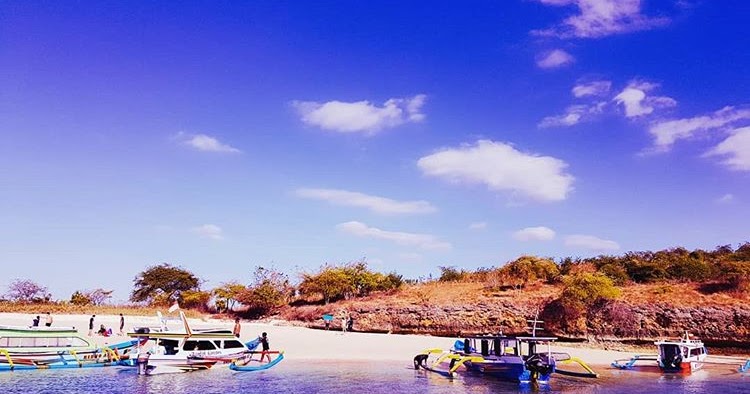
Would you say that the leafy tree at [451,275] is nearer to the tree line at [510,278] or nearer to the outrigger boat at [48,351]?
the tree line at [510,278]

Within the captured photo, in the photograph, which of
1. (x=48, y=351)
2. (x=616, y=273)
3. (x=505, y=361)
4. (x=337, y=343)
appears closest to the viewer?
(x=505, y=361)

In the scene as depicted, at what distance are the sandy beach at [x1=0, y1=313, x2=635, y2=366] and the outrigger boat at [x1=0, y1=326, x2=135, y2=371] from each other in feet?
24.8

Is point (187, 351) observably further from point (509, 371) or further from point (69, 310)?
point (69, 310)

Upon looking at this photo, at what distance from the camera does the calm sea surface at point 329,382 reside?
2531 centimetres

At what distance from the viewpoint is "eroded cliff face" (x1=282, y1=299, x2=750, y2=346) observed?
4228 centimetres

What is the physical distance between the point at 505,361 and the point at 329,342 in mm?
18520

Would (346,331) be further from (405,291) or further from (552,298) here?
(552,298)

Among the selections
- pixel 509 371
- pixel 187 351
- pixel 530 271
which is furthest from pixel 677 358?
pixel 187 351

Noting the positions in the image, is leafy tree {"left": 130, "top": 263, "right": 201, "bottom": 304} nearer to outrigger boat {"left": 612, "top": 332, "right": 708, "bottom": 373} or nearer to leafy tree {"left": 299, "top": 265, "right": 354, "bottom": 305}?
leafy tree {"left": 299, "top": 265, "right": 354, "bottom": 305}

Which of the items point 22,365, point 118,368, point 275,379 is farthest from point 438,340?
point 22,365

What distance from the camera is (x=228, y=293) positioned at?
6431cm

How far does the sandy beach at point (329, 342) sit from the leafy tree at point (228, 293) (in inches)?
324

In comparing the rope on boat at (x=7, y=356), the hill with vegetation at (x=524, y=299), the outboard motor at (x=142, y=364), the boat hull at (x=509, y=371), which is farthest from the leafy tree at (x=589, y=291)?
the rope on boat at (x=7, y=356)

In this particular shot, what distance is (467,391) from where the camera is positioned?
84.9 ft
